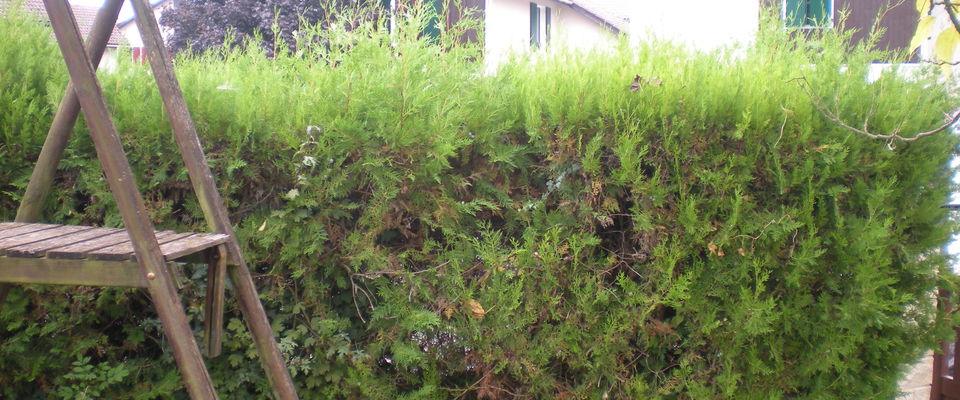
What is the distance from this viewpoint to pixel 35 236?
203cm

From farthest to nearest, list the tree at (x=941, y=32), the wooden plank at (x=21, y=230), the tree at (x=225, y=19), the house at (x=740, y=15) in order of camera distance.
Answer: the tree at (x=225, y=19), the house at (x=740, y=15), the wooden plank at (x=21, y=230), the tree at (x=941, y=32)

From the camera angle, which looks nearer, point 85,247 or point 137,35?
point 85,247

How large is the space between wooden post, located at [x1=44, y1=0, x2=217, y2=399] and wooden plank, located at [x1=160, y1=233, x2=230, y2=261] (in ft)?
0.19

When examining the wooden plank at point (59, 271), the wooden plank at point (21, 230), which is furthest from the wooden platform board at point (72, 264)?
the wooden plank at point (21, 230)

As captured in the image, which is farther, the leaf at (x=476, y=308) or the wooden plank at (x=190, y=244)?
the leaf at (x=476, y=308)

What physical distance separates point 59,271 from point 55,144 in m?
0.81

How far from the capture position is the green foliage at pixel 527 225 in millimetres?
2600

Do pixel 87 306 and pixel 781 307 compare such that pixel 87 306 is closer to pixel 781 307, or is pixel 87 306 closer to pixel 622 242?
pixel 622 242

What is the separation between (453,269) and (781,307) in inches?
52.1

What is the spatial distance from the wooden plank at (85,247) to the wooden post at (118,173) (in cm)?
17

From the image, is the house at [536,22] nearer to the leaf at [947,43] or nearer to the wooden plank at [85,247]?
the wooden plank at [85,247]

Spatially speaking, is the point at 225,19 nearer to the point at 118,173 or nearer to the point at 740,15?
the point at 740,15

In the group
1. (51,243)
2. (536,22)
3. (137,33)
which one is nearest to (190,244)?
(51,243)

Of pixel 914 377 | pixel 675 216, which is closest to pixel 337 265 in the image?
pixel 675 216
